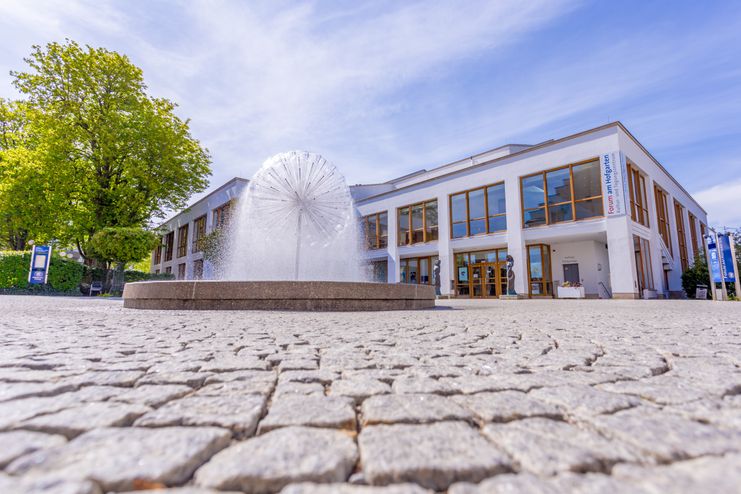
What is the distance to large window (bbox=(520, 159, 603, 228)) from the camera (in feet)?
55.7

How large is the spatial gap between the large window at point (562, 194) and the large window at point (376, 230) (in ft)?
32.0

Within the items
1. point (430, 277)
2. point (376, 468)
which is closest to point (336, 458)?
point (376, 468)

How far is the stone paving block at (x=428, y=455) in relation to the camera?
35.6 inches

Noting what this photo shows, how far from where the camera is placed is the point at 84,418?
4.17 ft

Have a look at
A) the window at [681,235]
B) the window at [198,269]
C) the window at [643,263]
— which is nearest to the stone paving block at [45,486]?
the window at [643,263]

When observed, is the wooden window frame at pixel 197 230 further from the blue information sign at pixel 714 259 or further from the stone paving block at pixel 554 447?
the stone paving block at pixel 554 447

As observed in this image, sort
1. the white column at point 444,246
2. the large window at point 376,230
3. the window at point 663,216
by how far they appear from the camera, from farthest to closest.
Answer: the large window at point 376,230, the white column at point 444,246, the window at point 663,216

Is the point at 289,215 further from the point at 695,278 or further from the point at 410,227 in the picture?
the point at 695,278

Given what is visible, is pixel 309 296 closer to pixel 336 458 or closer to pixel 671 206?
pixel 336 458

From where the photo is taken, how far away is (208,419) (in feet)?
4.20

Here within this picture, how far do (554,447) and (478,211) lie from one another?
67.4 ft

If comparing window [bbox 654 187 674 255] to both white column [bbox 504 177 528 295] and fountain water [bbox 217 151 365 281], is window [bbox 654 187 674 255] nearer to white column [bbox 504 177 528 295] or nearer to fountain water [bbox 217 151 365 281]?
white column [bbox 504 177 528 295]

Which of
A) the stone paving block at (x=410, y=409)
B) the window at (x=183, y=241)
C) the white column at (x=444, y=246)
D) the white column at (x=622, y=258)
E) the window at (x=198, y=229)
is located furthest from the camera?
the window at (x=183, y=241)

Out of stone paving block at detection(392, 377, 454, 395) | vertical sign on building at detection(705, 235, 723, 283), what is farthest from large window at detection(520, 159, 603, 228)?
stone paving block at detection(392, 377, 454, 395)
